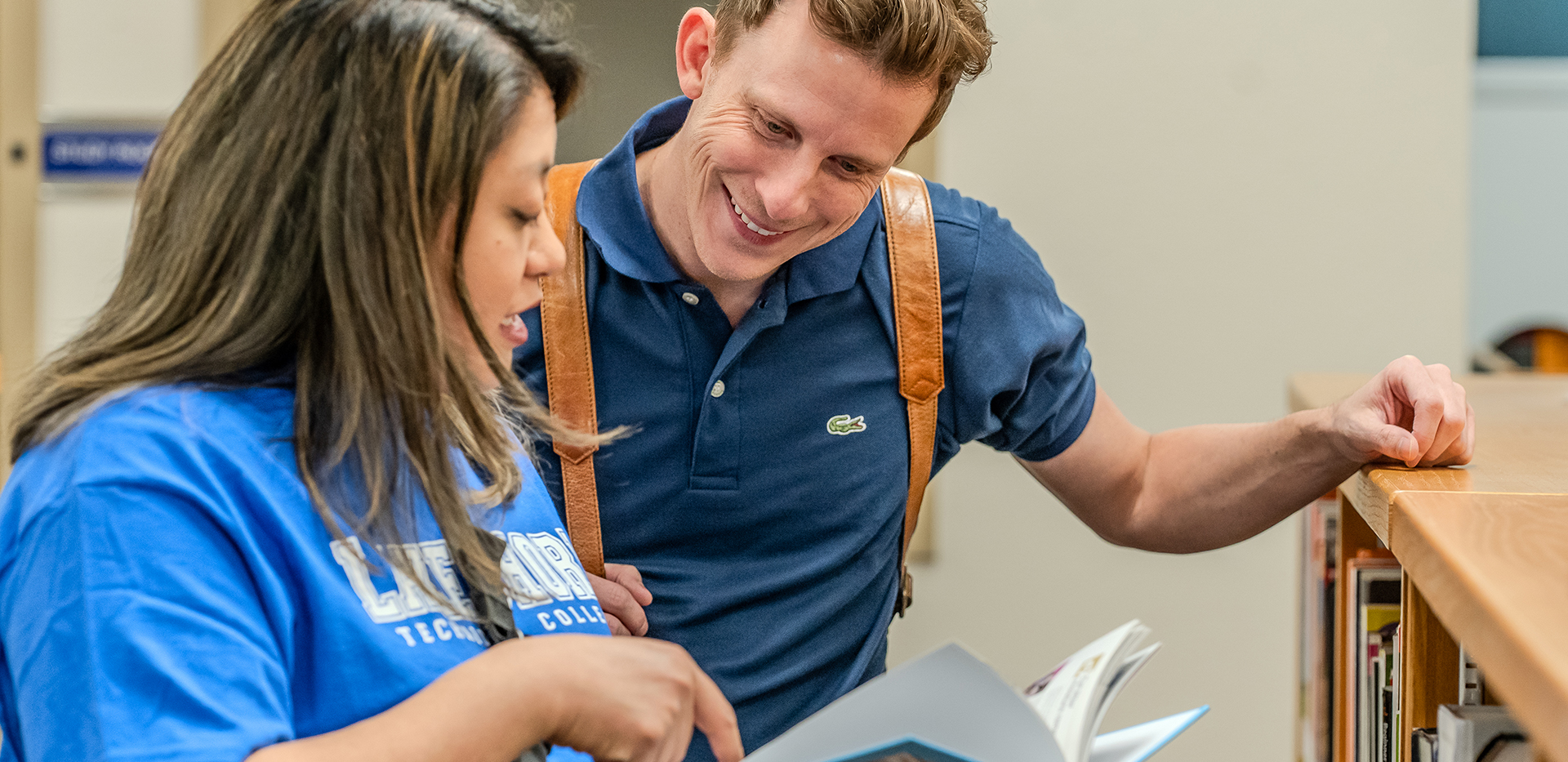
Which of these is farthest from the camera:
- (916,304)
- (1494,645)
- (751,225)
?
(916,304)

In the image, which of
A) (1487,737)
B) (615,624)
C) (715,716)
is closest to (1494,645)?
(1487,737)

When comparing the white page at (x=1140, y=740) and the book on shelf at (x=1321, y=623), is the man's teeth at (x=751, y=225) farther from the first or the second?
the book on shelf at (x=1321, y=623)

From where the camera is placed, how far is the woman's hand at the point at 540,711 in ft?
2.12

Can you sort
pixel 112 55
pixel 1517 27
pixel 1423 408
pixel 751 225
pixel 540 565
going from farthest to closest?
1. pixel 1517 27
2. pixel 112 55
3. pixel 751 225
4. pixel 1423 408
5. pixel 540 565

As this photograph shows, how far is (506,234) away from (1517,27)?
264 cm

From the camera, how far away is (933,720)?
694mm

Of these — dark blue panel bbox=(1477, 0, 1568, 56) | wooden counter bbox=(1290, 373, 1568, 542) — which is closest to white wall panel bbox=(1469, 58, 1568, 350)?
dark blue panel bbox=(1477, 0, 1568, 56)

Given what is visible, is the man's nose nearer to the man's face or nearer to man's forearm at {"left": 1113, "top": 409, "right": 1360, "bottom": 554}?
the man's face

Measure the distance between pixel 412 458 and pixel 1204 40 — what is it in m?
1.90

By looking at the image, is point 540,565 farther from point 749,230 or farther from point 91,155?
point 91,155

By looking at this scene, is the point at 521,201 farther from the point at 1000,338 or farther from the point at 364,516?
the point at 1000,338

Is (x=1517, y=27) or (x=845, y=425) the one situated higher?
(x=1517, y=27)

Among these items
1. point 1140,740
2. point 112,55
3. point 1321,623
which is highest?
point 112,55

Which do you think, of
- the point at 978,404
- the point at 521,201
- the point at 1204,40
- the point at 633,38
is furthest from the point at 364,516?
the point at 1204,40
